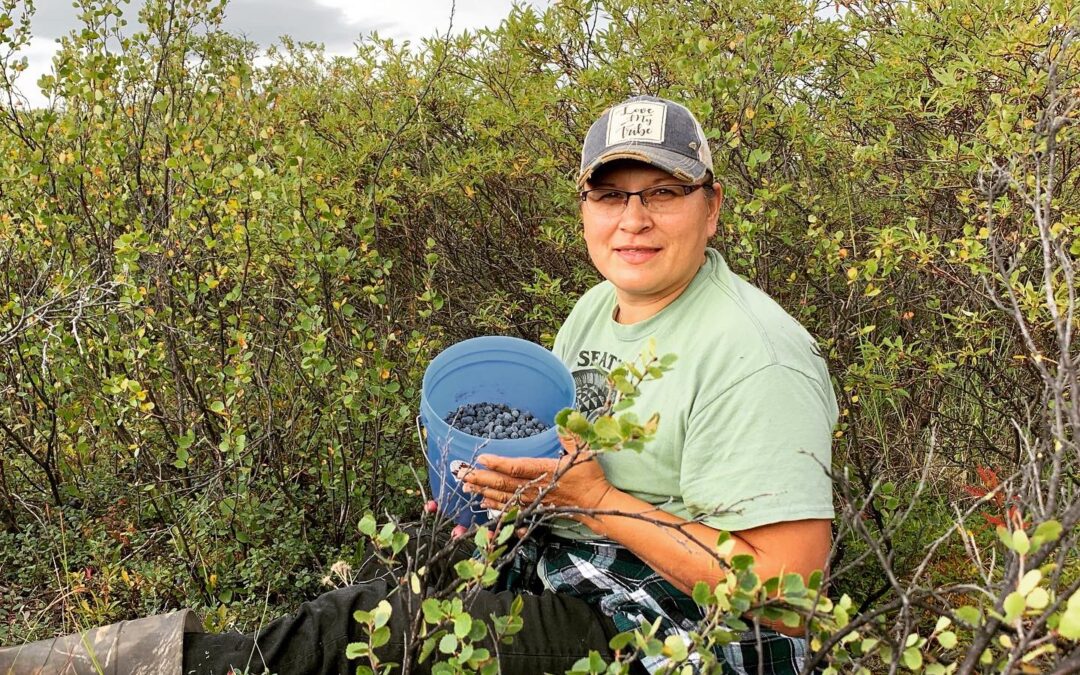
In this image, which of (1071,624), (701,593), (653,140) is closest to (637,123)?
(653,140)

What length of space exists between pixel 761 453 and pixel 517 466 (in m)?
0.44

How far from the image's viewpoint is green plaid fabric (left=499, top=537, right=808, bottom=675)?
1560 mm

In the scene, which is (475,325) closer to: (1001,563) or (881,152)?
(881,152)

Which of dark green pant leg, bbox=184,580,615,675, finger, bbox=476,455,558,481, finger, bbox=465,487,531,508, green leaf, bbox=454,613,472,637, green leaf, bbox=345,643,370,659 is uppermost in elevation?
finger, bbox=476,455,558,481

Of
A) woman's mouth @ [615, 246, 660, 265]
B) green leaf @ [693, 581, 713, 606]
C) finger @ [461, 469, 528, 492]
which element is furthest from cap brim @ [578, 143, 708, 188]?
green leaf @ [693, 581, 713, 606]

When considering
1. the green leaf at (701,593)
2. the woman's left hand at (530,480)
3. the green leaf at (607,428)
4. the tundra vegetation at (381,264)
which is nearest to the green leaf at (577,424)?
the green leaf at (607,428)

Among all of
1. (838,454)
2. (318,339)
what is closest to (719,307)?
(318,339)

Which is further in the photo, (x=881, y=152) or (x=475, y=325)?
(x=475, y=325)

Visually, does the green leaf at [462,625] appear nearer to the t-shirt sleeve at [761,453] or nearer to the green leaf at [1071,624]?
the t-shirt sleeve at [761,453]

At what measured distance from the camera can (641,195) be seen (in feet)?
5.97

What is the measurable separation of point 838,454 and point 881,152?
107cm

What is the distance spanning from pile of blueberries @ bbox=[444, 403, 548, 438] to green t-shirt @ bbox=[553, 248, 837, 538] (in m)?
→ 0.21

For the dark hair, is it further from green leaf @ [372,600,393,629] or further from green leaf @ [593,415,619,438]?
green leaf @ [372,600,393,629]

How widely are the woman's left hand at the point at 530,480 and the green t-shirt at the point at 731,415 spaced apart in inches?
4.3
